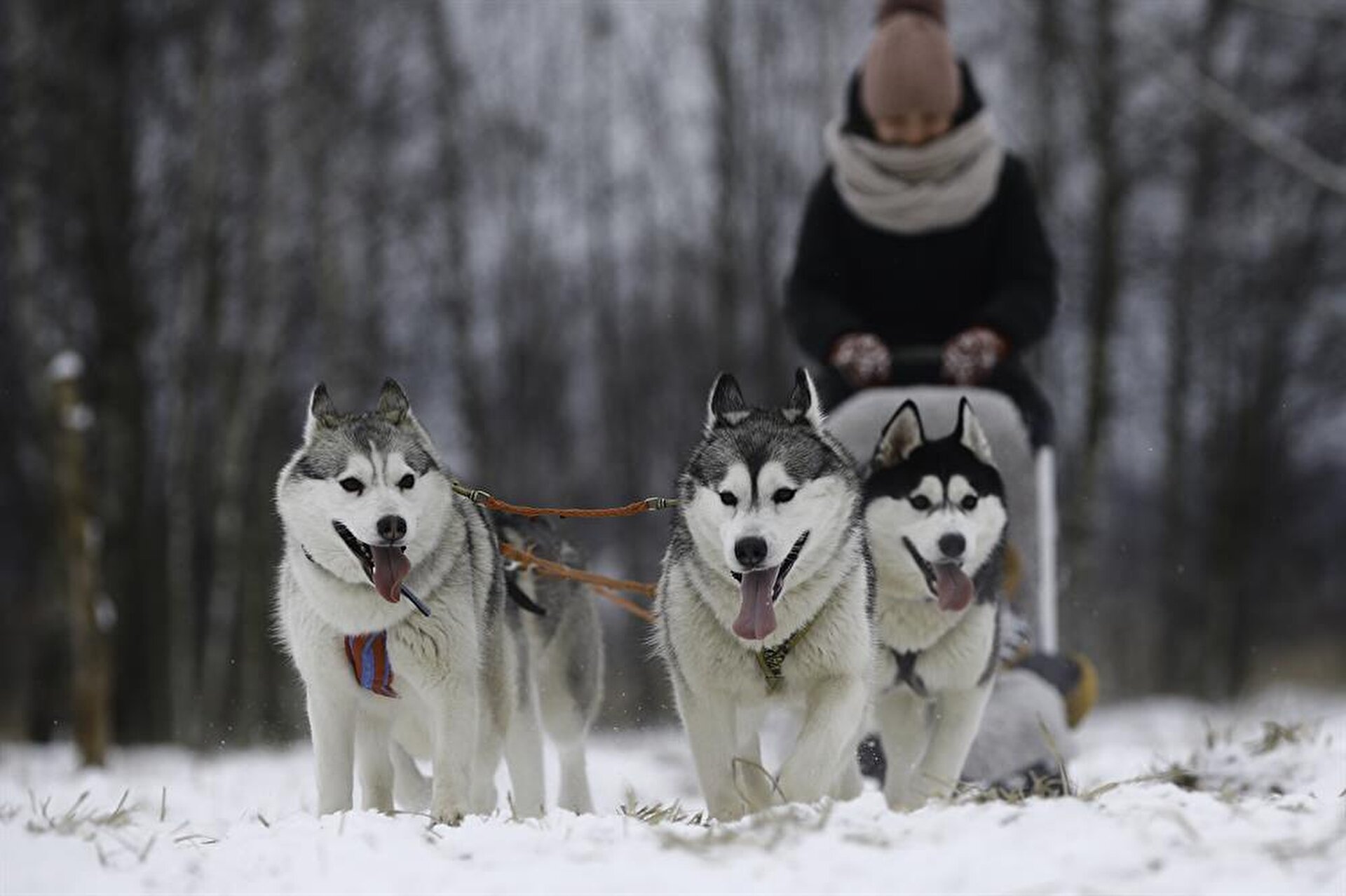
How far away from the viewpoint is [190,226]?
1298cm

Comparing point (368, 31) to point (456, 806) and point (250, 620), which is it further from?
point (456, 806)

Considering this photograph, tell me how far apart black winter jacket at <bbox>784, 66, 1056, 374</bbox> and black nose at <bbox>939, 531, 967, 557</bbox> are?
1.34m

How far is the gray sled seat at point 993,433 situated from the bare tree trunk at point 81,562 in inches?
244

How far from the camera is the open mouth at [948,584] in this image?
3.58m

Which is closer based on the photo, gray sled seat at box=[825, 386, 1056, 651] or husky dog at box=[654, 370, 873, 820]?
husky dog at box=[654, 370, 873, 820]

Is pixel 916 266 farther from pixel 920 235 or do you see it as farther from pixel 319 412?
A: pixel 319 412

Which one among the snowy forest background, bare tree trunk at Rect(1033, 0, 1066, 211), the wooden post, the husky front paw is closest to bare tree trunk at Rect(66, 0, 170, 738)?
the snowy forest background

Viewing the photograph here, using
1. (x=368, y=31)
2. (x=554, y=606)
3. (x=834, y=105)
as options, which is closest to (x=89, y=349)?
(x=368, y=31)

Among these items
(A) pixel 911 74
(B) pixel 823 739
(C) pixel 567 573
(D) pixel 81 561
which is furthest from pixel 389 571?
(D) pixel 81 561

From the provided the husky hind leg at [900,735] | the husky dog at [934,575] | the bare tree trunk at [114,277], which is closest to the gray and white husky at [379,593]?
the husky dog at [934,575]

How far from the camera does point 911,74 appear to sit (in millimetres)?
4801

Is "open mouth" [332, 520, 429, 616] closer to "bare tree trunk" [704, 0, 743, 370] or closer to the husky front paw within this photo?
the husky front paw

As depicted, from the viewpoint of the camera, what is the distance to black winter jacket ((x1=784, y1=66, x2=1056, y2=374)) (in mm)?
4871

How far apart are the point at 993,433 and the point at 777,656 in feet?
4.46
